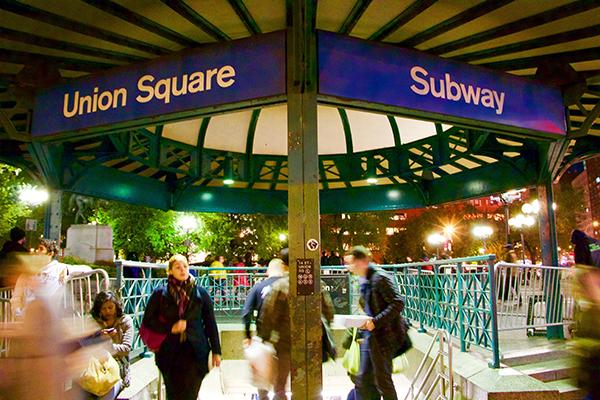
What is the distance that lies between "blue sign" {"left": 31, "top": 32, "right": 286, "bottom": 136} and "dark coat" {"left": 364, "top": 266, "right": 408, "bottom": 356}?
2447 millimetres

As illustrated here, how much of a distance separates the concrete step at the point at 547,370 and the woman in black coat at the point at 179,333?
4639mm

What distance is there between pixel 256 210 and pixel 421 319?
232 inches

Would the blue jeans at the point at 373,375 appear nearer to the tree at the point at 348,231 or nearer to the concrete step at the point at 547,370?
the concrete step at the point at 547,370

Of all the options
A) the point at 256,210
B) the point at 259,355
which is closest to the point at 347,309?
the point at 256,210

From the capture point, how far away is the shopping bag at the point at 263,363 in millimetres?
5352

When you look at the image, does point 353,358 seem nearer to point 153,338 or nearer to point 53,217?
point 153,338

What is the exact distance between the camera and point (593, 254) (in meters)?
5.37

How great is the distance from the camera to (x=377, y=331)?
5320 mm

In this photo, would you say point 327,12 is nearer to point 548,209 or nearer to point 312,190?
point 312,190

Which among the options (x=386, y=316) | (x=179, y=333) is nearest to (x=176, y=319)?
(x=179, y=333)

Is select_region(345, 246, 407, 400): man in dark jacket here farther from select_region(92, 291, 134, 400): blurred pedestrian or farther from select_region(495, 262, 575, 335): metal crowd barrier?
select_region(495, 262, 575, 335): metal crowd barrier

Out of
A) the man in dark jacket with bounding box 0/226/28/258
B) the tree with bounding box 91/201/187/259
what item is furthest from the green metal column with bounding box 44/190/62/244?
the tree with bounding box 91/201/187/259

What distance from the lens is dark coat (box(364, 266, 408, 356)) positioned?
525cm

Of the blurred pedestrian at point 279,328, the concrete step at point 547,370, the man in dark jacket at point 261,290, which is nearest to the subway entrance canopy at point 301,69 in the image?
the blurred pedestrian at point 279,328
